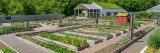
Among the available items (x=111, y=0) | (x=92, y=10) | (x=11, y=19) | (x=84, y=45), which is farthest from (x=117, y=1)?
(x=84, y=45)

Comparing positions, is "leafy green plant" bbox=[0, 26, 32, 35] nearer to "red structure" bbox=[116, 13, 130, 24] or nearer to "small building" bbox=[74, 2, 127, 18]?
"red structure" bbox=[116, 13, 130, 24]

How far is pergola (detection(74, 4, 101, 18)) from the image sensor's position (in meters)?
65.8

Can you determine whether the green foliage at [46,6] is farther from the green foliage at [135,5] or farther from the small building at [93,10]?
the small building at [93,10]

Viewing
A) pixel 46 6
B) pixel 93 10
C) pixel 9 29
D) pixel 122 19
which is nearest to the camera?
pixel 9 29

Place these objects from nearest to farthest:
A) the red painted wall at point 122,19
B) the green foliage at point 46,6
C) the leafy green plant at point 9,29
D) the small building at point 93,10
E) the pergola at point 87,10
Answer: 1. the leafy green plant at point 9,29
2. the red painted wall at point 122,19
3. the green foliage at point 46,6
4. the pergola at point 87,10
5. the small building at point 93,10

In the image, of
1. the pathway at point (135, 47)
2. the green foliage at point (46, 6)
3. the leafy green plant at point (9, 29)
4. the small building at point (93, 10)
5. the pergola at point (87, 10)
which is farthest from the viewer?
the small building at point (93, 10)

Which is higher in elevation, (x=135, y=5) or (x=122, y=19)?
(x=122, y=19)

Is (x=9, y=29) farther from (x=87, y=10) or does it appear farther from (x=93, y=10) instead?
(x=93, y=10)

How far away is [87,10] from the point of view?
217ft

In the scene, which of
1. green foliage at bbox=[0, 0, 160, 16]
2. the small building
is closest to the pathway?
green foliage at bbox=[0, 0, 160, 16]

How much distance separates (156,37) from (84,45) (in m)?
4.60

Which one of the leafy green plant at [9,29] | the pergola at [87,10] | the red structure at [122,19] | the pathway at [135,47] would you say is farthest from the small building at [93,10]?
the pathway at [135,47]

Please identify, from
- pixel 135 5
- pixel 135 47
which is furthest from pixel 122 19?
pixel 135 5

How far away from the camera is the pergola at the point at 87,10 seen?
65750mm
